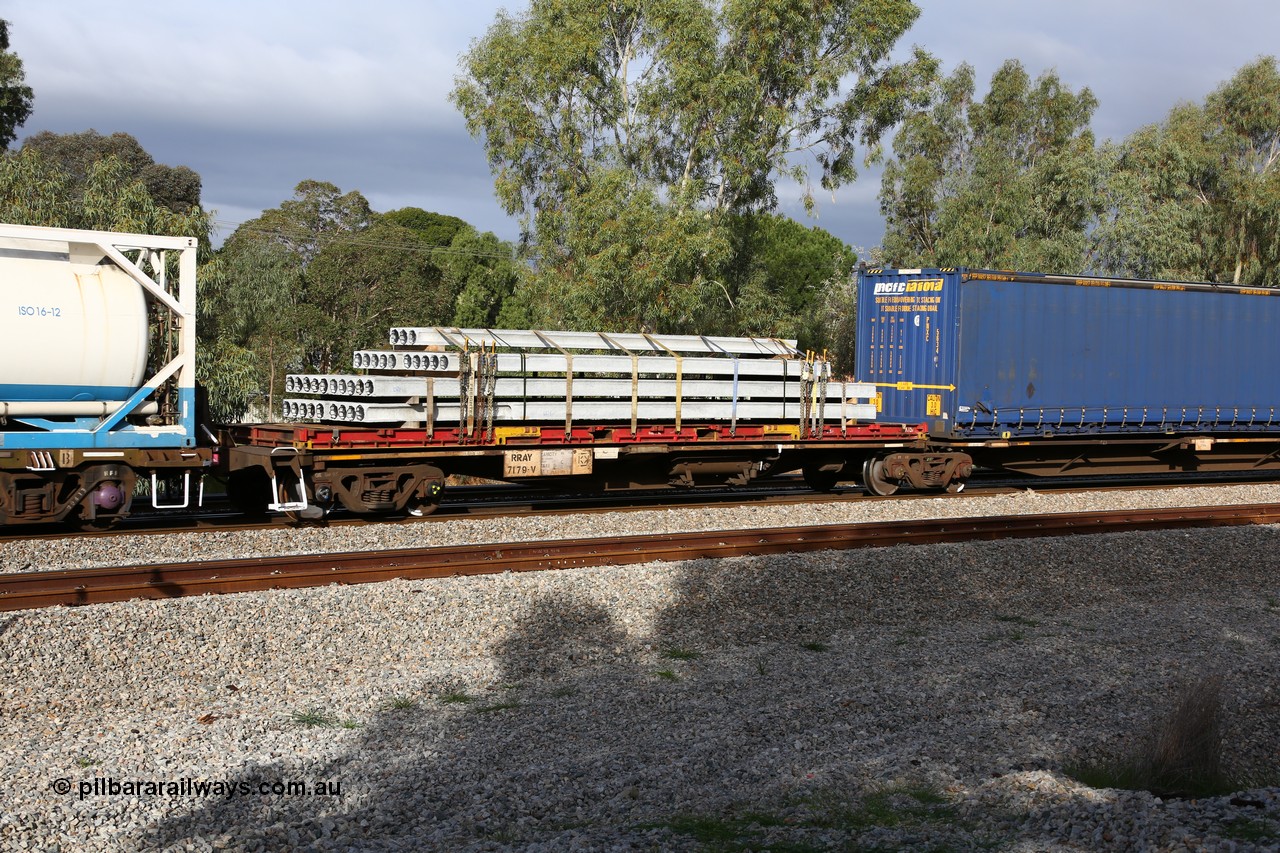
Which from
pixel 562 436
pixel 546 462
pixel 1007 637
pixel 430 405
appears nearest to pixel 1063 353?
pixel 562 436

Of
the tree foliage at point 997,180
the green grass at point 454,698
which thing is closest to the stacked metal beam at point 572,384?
the green grass at point 454,698

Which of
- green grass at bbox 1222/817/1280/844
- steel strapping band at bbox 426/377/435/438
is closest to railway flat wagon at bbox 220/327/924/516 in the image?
steel strapping band at bbox 426/377/435/438

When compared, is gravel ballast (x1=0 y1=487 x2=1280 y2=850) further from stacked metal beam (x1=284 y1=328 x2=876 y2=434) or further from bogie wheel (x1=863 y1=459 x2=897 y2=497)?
bogie wheel (x1=863 y1=459 x2=897 y2=497)

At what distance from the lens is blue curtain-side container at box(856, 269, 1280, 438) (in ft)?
58.9

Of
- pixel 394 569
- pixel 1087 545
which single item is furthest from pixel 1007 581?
pixel 394 569

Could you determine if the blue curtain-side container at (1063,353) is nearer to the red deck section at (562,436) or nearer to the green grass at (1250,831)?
the red deck section at (562,436)

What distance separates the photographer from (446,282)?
41.2 m

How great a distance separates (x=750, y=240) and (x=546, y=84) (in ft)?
24.7

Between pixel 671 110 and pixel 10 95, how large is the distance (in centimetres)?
2868

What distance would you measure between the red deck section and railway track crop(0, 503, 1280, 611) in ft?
8.30

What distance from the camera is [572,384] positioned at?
14.8 metres

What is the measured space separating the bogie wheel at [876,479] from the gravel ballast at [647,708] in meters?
5.74

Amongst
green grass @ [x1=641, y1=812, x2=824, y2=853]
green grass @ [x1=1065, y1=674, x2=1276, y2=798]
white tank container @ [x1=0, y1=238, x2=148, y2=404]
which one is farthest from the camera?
white tank container @ [x1=0, y1=238, x2=148, y2=404]

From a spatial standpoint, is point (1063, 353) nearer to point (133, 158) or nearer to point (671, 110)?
point (671, 110)
